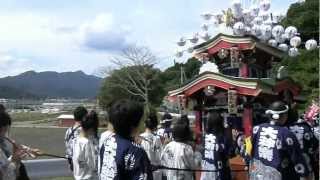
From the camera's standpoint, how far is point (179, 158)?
22.8 ft

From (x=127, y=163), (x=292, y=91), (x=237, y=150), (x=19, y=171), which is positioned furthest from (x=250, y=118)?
(x=127, y=163)

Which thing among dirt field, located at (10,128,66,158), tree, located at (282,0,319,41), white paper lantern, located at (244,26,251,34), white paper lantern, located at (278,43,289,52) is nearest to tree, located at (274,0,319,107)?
tree, located at (282,0,319,41)

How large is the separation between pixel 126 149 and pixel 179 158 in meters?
3.28

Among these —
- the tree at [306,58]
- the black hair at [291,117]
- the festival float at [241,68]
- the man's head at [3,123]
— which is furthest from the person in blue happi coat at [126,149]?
the tree at [306,58]

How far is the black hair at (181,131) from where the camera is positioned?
683cm

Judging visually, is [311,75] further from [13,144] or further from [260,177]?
[13,144]

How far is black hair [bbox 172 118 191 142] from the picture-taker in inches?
269

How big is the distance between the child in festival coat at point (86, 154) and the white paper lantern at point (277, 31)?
11.4m

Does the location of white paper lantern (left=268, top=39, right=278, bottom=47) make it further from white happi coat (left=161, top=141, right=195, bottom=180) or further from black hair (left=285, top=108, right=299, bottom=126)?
white happi coat (left=161, top=141, right=195, bottom=180)

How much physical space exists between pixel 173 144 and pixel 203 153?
2.11 ft

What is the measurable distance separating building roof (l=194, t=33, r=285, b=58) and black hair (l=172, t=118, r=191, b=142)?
11523mm

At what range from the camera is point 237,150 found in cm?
777

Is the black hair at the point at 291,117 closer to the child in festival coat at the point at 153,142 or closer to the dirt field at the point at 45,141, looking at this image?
the child in festival coat at the point at 153,142

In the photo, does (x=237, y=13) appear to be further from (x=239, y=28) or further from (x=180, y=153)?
(x=180, y=153)
